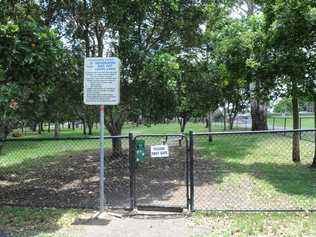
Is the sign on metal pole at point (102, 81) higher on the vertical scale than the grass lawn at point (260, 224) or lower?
higher

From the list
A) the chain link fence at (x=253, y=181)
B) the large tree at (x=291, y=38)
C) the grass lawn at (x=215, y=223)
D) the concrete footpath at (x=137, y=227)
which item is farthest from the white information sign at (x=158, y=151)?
the large tree at (x=291, y=38)

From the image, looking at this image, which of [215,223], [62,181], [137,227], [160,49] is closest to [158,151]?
[137,227]

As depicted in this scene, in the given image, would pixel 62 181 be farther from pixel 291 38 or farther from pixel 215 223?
pixel 291 38

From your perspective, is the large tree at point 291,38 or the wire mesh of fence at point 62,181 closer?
the wire mesh of fence at point 62,181

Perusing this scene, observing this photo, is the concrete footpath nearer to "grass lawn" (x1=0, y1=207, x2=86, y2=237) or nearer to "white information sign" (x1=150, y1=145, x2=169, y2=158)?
"grass lawn" (x1=0, y1=207, x2=86, y2=237)

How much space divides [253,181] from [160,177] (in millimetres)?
2664

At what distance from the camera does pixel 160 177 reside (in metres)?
12.5

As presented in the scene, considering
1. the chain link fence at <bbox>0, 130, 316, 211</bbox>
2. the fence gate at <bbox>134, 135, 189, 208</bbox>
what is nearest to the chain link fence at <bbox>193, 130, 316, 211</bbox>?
the chain link fence at <bbox>0, 130, 316, 211</bbox>

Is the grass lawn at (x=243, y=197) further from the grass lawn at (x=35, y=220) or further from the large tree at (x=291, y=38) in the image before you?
the large tree at (x=291, y=38)

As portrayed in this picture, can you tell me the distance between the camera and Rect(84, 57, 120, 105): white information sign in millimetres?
7641

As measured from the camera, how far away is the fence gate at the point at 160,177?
816cm

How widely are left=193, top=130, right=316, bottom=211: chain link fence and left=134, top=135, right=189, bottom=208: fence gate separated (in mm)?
419

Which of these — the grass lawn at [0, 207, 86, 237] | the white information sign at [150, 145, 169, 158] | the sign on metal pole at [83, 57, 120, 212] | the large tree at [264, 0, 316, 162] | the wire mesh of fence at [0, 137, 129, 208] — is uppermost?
the large tree at [264, 0, 316, 162]

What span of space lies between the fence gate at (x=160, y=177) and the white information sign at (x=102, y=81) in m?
0.95
